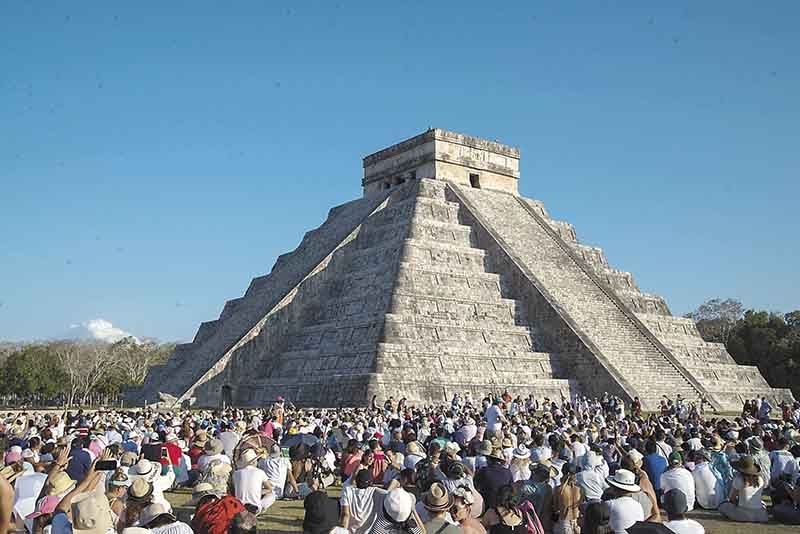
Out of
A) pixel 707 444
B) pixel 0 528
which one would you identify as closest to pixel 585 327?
pixel 707 444

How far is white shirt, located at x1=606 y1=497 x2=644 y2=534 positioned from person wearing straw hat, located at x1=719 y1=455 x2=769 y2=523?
12.6ft

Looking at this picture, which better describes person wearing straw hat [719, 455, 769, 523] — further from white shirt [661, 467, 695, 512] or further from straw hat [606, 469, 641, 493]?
straw hat [606, 469, 641, 493]

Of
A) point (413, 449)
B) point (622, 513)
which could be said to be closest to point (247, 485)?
point (413, 449)

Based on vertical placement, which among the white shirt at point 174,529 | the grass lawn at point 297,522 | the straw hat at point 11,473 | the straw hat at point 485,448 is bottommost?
the grass lawn at point 297,522

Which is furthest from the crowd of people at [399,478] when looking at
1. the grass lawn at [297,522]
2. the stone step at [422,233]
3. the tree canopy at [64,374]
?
the tree canopy at [64,374]

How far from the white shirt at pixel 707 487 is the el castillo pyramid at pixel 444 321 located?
45.0 ft

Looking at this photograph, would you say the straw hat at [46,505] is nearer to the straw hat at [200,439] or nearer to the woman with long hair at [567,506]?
the woman with long hair at [567,506]

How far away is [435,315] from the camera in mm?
27156

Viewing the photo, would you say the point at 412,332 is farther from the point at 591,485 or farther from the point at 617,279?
the point at 591,485

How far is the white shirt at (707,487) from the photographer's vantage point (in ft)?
33.0

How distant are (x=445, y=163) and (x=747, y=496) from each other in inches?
1142

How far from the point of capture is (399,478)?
795 centimetres

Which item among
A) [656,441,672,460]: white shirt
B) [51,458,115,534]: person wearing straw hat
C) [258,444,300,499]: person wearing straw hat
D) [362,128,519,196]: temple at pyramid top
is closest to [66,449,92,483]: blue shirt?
[258,444,300,499]: person wearing straw hat

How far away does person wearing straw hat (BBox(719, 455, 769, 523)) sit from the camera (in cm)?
951
